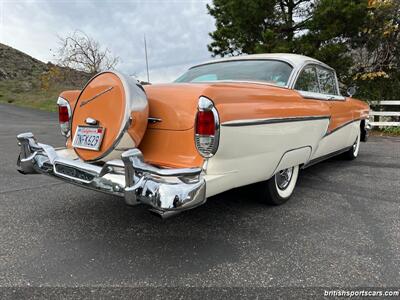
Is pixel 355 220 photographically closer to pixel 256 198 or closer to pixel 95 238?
pixel 256 198

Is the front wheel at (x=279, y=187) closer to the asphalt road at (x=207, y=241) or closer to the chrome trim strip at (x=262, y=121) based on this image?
the asphalt road at (x=207, y=241)

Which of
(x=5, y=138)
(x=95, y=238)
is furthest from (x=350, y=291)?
(x=5, y=138)

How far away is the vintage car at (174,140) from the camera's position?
2250 millimetres

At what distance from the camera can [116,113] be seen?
2527mm

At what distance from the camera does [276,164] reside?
3.00 metres

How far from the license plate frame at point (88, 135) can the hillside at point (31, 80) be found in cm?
1624

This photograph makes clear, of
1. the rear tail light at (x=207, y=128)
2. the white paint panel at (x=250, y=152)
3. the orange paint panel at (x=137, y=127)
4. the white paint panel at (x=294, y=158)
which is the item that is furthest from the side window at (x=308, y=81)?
the orange paint panel at (x=137, y=127)

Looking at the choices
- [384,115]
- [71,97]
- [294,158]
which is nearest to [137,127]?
[71,97]

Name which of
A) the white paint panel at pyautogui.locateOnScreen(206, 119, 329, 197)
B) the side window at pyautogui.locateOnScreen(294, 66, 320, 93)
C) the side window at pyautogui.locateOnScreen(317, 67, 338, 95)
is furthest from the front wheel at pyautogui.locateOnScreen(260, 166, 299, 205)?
the side window at pyautogui.locateOnScreen(317, 67, 338, 95)

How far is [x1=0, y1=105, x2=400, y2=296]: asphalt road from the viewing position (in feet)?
7.35

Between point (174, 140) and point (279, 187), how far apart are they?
1458 millimetres

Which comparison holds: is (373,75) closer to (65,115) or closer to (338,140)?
(338,140)

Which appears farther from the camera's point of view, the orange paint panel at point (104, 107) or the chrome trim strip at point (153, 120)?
the chrome trim strip at point (153, 120)

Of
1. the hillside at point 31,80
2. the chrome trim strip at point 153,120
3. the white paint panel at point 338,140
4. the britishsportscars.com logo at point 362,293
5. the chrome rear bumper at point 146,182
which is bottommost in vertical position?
the britishsportscars.com logo at point 362,293
